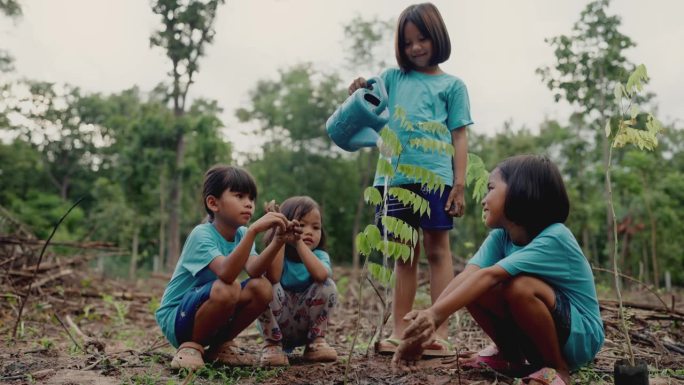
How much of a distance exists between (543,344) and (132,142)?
63.0ft

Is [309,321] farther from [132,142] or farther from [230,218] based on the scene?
[132,142]

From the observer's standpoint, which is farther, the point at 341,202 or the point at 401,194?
the point at 341,202

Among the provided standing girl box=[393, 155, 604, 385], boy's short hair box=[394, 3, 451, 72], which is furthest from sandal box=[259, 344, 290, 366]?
boy's short hair box=[394, 3, 451, 72]

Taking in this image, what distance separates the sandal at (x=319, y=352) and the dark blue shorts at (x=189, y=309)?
69 centimetres

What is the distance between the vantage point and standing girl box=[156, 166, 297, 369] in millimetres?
3010

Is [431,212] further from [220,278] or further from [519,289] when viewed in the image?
[220,278]

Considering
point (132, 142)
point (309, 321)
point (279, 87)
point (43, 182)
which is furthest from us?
point (43, 182)

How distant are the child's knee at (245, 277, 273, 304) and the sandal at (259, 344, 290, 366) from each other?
37cm

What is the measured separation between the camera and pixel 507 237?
2.96 metres

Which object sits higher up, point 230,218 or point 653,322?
point 230,218

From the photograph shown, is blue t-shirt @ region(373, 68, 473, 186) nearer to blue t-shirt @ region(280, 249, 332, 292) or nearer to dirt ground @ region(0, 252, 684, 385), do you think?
blue t-shirt @ region(280, 249, 332, 292)

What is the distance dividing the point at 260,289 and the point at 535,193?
4.97 feet

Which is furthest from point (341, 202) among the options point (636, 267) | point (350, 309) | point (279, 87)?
point (350, 309)

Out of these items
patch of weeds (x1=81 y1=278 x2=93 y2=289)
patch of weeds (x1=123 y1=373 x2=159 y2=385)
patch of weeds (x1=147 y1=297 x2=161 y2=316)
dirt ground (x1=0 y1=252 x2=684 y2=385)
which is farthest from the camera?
patch of weeds (x1=81 y1=278 x2=93 y2=289)
